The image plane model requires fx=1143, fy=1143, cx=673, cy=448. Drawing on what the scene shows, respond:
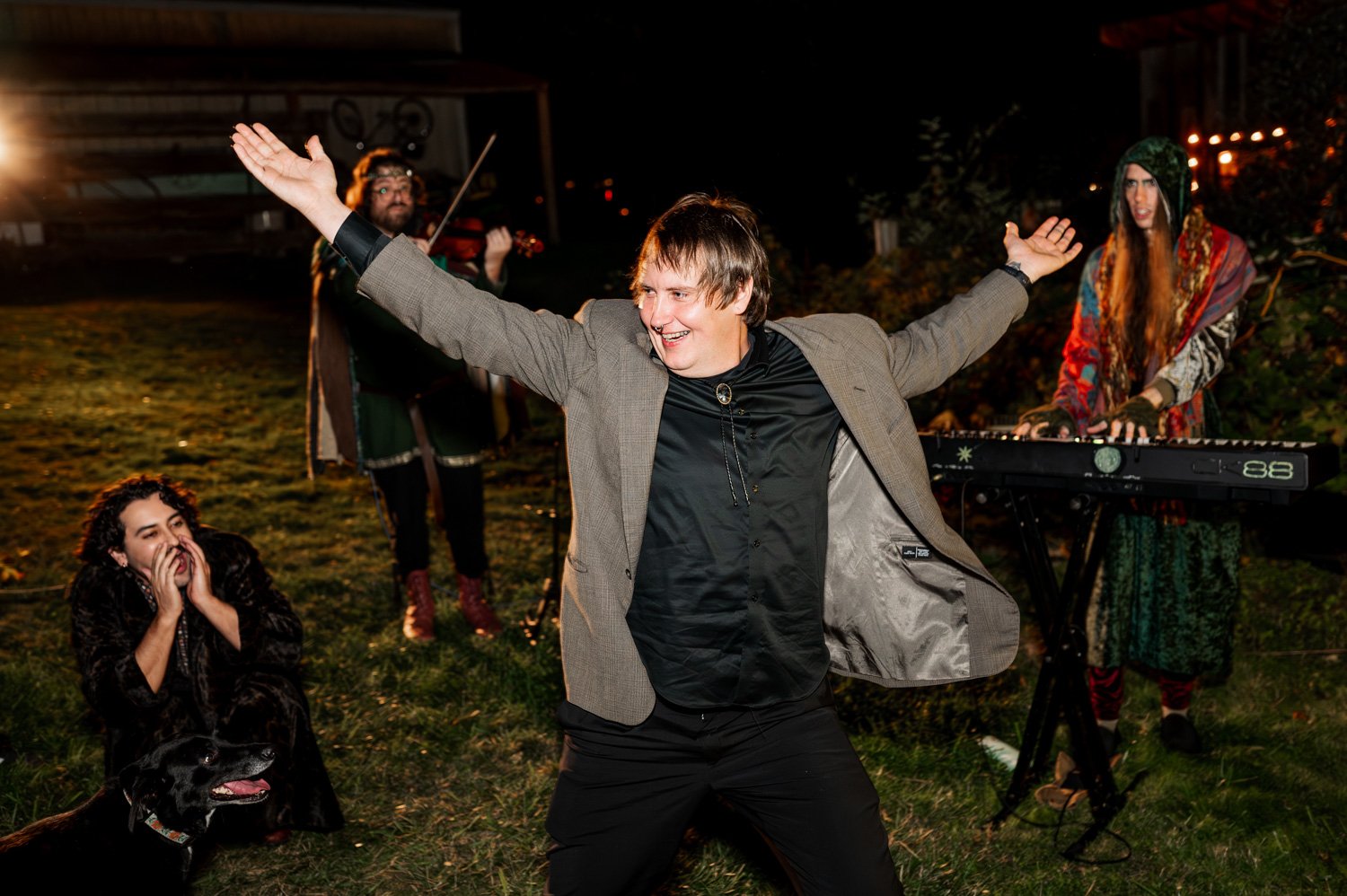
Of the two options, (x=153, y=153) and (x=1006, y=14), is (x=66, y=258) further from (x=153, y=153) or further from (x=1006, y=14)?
(x=1006, y=14)

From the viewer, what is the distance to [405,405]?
5438mm

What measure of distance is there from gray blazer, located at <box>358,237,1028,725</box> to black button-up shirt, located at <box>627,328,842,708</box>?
85mm

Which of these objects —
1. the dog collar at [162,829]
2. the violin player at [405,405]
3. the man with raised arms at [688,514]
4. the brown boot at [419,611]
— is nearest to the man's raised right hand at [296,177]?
the man with raised arms at [688,514]

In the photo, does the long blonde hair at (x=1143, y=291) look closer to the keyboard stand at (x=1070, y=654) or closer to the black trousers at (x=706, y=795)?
the keyboard stand at (x=1070, y=654)

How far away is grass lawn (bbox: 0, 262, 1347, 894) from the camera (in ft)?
12.2

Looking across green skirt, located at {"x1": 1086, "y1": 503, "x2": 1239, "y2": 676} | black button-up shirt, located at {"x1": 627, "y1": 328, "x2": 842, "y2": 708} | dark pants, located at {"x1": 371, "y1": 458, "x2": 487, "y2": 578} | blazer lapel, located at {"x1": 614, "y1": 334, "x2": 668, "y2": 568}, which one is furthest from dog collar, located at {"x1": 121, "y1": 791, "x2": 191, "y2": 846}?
green skirt, located at {"x1": 1086, "y1": 503, "x2": 1239, "y2": 676}

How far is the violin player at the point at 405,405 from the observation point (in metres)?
5.34

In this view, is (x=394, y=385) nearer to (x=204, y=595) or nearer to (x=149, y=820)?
(x=204, y=595)

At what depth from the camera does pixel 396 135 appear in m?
18.8

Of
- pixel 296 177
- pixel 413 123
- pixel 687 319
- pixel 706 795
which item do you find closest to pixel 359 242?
pixel 296 177

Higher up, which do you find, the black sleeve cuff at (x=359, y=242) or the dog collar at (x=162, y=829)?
the black sleeve cuff at (x=359, y=242)

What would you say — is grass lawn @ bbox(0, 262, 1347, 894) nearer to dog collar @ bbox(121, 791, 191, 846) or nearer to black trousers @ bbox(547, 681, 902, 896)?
dog collar @ bbox(121, 791, 191, 846)

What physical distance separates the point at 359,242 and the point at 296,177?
21 centimetres

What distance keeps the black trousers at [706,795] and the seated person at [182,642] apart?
1546mm
